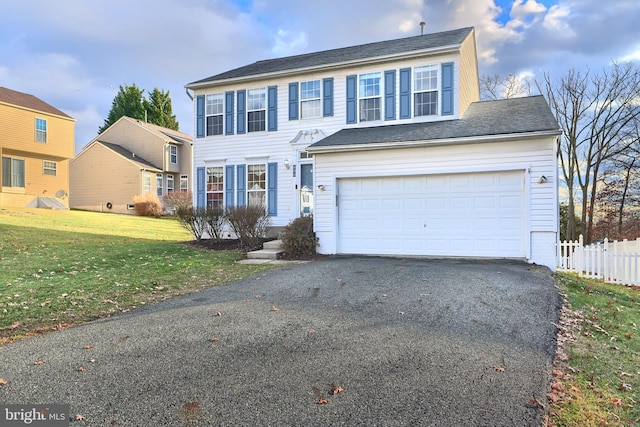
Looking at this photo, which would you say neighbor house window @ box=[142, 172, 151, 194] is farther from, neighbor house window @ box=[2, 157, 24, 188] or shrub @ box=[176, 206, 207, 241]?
shrub @ box=[176, 206, 207, 241]

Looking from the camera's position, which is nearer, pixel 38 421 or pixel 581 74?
pixel 38 421

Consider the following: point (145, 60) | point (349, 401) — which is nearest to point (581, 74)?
point (145, 60)

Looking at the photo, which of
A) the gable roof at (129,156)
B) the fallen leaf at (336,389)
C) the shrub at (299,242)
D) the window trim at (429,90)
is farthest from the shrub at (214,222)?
the gable roof at (129,156)

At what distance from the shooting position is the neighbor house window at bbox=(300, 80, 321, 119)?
14.0 m

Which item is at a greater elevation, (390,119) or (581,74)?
(581,74)

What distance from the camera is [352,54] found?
14039 millimetres

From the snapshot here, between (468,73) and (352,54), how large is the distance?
4.31 m

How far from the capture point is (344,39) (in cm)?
1889

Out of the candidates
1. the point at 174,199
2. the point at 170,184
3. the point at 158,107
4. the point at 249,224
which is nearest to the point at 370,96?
the point at 249,224

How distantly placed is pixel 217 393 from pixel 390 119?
11.5 m

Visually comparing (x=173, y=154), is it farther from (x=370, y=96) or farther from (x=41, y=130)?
(x=370, y=96)

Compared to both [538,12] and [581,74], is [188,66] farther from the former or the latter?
[581,74]

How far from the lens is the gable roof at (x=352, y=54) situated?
1284 cm

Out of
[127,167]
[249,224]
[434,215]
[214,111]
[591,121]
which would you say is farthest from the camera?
[127,167]
